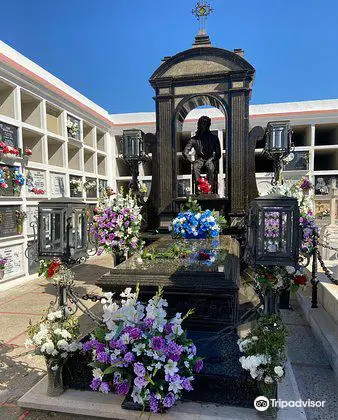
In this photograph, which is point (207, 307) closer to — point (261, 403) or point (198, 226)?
point (261, 403)

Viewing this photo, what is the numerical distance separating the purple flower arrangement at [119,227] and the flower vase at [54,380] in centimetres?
319

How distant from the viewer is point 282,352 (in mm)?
2066

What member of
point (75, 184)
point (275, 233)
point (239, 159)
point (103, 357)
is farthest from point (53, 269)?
point (75, 184)

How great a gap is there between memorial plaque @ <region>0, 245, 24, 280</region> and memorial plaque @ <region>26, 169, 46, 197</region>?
1508mm

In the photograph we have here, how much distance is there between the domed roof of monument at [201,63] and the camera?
5.69 meters

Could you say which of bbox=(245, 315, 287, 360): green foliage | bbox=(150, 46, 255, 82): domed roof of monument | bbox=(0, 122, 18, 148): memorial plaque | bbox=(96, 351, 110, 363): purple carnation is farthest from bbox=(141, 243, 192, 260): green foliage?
bbox=(0, 122, 18, 148): memorial plaque

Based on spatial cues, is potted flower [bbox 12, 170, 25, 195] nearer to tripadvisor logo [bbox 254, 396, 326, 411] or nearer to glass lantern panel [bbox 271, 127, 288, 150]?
glass lantern panel [bbox 271, 127, 288, 150]

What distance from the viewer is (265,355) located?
2012mm

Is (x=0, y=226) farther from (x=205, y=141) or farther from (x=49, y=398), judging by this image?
(x=49, y=398)

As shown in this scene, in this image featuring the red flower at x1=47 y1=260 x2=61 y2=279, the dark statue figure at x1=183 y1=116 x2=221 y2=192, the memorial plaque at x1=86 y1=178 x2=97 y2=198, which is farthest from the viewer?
the memorial plaque at x1=86 y1=178 x2=97 y2=198

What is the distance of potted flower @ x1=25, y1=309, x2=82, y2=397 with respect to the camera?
7.55 ft

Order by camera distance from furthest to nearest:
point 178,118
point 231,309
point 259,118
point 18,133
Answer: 1. point 259,118
2. point 18,133
3. point 178,118
4. point 231,309

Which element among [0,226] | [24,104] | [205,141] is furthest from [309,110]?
[0,226]

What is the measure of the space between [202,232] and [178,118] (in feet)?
9.37
